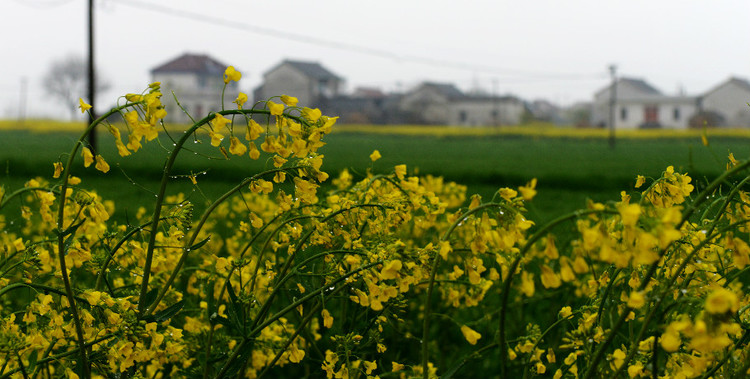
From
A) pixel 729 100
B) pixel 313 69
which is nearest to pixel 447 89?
pixel 313 69

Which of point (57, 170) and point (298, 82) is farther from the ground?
point (298, 82)

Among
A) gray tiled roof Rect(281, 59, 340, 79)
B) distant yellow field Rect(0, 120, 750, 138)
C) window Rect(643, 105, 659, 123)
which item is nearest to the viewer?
distant yellow field Rect(0, 120, 750, 138)

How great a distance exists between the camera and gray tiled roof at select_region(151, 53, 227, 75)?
8569cm

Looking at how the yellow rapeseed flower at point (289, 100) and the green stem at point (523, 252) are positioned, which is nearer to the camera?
the green stem at point (523, 252)

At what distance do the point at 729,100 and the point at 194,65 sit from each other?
2235 inches

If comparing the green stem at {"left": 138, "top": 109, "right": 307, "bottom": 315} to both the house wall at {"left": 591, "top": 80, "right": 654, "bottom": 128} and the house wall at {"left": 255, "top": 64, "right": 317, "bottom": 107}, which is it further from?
the house wall at {"left": 591, "top": 80, "right": 654, "bottom": 128}

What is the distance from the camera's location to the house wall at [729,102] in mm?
78375

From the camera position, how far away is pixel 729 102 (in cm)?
7981

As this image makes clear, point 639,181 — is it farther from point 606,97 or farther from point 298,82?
point 606,97

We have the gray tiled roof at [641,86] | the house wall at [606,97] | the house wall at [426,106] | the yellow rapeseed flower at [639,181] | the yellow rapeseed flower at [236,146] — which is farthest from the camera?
the gray tiled roof at [641,86]

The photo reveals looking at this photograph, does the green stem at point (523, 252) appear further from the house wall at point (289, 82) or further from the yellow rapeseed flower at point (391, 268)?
the house wall at point (289, 82)

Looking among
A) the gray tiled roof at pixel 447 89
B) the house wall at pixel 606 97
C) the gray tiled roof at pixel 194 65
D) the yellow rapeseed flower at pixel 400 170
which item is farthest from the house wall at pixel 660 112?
the yellow rapeseed flower at pixel 400 170

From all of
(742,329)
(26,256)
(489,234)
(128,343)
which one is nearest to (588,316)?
(742,329)

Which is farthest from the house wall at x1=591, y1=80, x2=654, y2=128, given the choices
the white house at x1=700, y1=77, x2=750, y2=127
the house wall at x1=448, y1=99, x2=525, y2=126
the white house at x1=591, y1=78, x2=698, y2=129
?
the house wall at x1=448, y1=99, x2=525, y2=126
